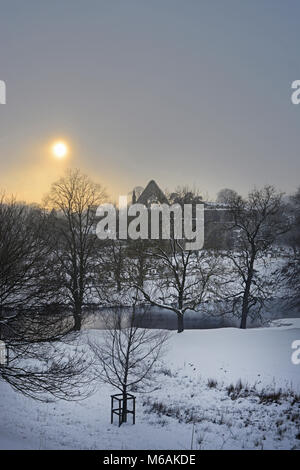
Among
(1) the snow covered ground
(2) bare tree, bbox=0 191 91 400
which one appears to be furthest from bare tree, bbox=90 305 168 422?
(2) bare tree, bbox=0 191 91 400

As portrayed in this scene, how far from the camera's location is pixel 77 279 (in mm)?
26297

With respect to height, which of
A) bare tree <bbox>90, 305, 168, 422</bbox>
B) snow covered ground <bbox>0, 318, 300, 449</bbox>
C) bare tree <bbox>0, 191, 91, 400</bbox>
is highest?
bare tree <bbox>0, 191, 91, 400</bbox>

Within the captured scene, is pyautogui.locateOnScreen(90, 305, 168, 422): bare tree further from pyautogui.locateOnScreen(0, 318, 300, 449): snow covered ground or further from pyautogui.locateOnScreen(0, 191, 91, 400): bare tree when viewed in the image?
pyautogui.locateOnScreen(0, 191, 91, 400): bare tree

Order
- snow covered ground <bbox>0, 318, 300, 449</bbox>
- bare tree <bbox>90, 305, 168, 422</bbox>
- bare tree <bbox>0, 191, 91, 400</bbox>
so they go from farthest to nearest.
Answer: bare tree <bbox>90, 305, 168, 422</bbox> < snow covered ground <bbox>0, 318, 300, 449</bbox> < bare tree <bbox>0, 191, 91, 400</bbox>

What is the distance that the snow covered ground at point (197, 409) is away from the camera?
1073cm

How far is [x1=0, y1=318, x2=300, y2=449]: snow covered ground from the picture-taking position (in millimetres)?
10727

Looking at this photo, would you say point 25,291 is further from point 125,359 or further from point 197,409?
point 197,409

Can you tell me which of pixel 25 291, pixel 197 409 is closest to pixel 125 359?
pixel 197 409

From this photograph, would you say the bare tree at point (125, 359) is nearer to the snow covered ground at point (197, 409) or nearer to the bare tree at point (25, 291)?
the snow covered ground at point (197, 409)

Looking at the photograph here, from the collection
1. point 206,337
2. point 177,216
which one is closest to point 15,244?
point 206,337

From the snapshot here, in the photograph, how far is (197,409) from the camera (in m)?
13.6

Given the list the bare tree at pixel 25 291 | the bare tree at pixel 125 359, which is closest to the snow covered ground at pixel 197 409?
the bare tree at pixel 125 359

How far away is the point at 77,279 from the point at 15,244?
16.7 metres
